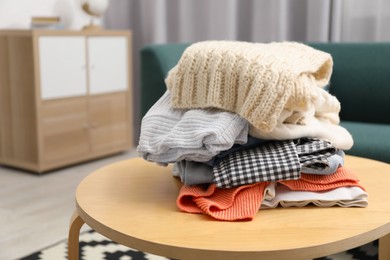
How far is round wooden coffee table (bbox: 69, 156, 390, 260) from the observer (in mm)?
767

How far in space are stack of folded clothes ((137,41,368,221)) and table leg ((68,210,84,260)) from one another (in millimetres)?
206

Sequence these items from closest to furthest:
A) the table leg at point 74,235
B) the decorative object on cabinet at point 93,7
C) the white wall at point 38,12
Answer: the table leg at point 74,235, the white wall at point 38,12, the decorative object on cabinet at point 93,7

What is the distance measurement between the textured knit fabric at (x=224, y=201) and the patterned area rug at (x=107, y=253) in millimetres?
653

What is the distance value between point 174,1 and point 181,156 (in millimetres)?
2399

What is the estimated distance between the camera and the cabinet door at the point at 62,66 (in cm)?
266

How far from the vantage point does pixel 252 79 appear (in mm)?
928

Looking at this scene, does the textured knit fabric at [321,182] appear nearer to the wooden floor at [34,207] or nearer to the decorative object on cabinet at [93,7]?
the wooden floor at [34,207]

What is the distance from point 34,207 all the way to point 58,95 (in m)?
0.77

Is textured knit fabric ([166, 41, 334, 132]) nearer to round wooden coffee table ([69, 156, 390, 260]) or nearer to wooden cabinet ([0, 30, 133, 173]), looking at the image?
round wooden coffee table ([69, 156, 390, 260])

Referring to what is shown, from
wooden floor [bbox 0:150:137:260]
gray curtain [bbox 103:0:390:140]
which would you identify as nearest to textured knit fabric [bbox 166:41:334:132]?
wooden floor [bbox 0:150:137:260]

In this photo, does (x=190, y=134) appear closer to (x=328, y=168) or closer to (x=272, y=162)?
(x=272, y=162)

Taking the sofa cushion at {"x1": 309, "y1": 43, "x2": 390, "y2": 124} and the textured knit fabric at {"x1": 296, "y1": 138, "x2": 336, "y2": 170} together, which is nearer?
the textured knit fabric at {"x1": 296, "y1": 138, "x2": 336, "y2": 170}

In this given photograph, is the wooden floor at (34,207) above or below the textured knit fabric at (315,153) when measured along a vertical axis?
below

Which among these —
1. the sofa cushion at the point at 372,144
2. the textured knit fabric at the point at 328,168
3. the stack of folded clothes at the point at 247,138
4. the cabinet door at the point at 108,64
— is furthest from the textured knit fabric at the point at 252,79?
the cabinet door at the point at 108,64
